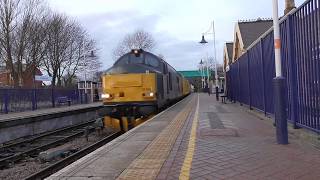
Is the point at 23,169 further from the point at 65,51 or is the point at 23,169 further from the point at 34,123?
the point at 65,51

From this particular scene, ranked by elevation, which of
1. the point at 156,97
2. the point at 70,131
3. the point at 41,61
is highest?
the point at 41,61

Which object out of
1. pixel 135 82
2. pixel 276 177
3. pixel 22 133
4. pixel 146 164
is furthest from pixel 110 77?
pixel 276 177

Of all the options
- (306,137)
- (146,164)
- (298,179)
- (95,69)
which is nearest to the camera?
(298,179)

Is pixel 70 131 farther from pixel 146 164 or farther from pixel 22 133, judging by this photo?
pixel 146 164

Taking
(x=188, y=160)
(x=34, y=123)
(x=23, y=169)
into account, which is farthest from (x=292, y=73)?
(x=34, y=123)

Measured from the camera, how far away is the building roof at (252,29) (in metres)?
44.4

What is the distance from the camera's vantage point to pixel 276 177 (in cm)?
657

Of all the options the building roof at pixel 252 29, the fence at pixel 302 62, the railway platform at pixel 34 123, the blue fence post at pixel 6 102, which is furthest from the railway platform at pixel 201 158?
the building roof at pixel 252 29

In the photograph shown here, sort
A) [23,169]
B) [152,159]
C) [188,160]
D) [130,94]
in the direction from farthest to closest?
[130,94], [23,169], [152,159], [188,160]

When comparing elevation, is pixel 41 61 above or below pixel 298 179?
above

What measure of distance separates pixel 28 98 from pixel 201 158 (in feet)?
86.5

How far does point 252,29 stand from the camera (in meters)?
47.2

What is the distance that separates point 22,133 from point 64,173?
45.7ft

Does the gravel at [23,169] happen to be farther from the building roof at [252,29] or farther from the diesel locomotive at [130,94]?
the building roof at [252,29]
